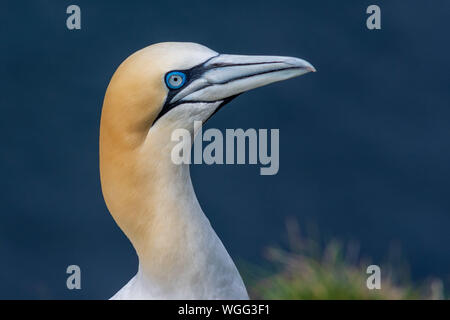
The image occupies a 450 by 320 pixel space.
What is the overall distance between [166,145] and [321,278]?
3233mm

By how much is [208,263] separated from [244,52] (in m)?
8.27

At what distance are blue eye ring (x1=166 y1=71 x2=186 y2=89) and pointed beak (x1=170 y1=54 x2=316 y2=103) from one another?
70 millimetres

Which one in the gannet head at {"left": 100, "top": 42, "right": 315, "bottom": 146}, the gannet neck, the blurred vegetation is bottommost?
the blurred vegetation

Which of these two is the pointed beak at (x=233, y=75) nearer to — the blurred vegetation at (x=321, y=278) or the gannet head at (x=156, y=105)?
the gannet head at (x=156, y=105)

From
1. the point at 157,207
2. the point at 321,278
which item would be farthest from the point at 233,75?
the point at 321,278

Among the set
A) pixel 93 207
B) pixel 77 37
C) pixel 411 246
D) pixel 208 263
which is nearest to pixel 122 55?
pixel 77 37

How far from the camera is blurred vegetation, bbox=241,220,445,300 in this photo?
830cm

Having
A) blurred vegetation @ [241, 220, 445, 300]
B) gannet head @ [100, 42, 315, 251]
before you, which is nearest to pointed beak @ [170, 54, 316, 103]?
gannet head @ [100, 42, 315, 251]

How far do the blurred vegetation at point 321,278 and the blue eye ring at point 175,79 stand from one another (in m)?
3.25

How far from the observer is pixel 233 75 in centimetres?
563

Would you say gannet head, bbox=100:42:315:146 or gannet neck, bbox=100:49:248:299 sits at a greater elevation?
gannet head, bbox=100:42:315:146

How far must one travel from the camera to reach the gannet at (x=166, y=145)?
5.45m

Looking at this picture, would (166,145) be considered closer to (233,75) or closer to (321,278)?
(233,75)

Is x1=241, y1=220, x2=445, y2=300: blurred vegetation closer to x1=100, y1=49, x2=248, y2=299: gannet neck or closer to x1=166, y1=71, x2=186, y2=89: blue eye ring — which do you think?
x1=100, y1=49, x2=248, y2=299: gannet neck
